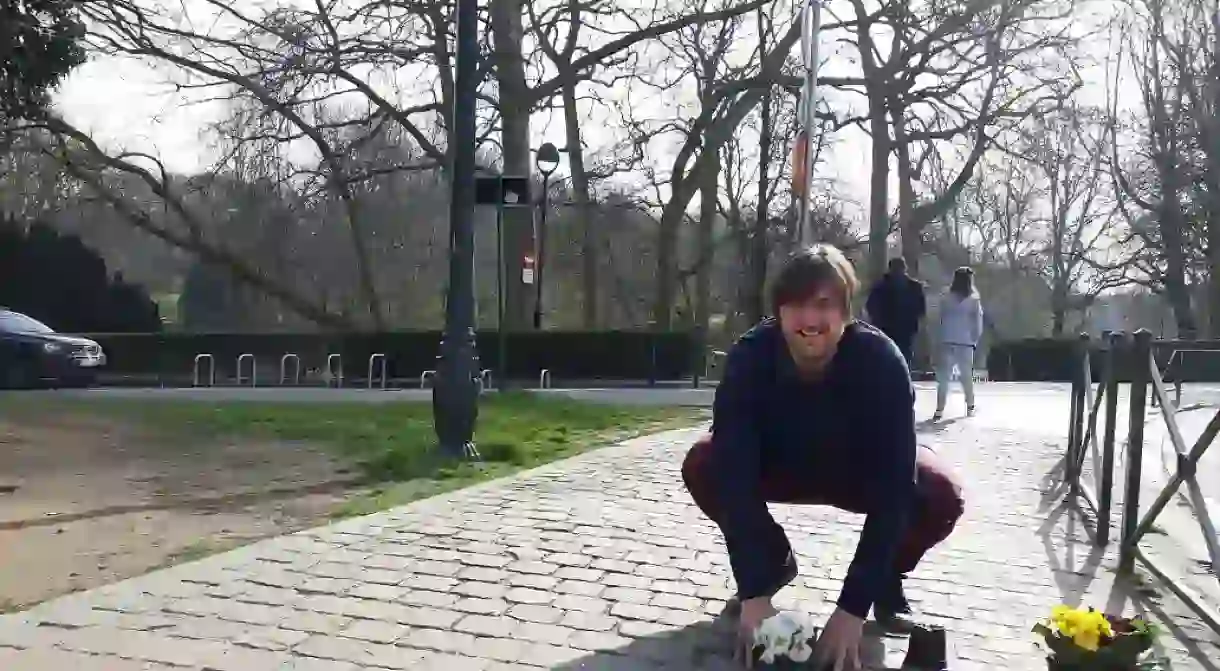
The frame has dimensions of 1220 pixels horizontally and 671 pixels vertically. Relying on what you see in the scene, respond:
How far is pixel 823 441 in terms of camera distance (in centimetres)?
343

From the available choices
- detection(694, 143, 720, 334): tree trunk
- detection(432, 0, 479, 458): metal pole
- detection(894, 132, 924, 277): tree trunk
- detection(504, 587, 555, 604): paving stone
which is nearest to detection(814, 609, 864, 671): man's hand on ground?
detection(504, 587, 555, 604): paving stone

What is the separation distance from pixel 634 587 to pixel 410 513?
6.44ft

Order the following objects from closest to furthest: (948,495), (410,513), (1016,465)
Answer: (948,495) → (410,513) → (1016,465)

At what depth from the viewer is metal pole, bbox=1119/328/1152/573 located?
17.0ft

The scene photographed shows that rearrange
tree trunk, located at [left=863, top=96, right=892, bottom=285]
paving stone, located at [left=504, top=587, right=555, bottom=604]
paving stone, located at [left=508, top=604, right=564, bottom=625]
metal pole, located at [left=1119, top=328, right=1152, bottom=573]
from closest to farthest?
paving stone, located at [left=508, top=604, right=564, bottom=625] → paving stone, located at [left=504, top=587, right=555, bottom=604] → metal pole, located at [left=1119, top=328, right=1152, bottom=573] → tree trunk, located at [left=863, top=96, right=892, bottom=285]

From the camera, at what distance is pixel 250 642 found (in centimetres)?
376

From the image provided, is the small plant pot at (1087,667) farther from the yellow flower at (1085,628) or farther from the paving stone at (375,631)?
the paving stone at (375,631)

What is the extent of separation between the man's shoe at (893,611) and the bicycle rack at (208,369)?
23274mm

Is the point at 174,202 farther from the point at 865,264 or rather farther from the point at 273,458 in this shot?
the point at 273,458

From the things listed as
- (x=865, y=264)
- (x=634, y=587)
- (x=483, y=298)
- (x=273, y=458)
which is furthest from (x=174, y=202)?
(x=634, y=587)

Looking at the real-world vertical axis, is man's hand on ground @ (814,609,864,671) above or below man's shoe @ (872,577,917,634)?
above

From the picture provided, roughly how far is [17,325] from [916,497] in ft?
81.5

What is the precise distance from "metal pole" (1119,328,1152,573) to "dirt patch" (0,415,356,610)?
164 inches

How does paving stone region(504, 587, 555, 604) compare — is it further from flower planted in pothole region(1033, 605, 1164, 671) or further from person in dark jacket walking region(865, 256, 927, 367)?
person in dark jacket walking region(865, 256, 927, 367)
